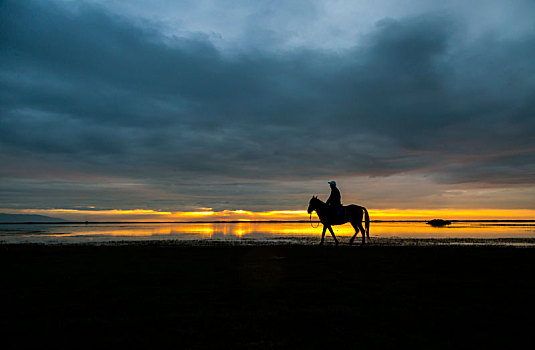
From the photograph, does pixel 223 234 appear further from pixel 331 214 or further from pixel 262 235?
pixel 331 214

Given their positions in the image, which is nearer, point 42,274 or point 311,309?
point 311,309

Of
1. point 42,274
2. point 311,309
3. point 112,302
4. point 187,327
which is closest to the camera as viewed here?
point 187,327

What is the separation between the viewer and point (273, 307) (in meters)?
7.19

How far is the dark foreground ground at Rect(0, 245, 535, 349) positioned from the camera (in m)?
5.38

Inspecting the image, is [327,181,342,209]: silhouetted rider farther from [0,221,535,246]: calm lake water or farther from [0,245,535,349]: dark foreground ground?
[0,245,535,349]: dark foreground ground

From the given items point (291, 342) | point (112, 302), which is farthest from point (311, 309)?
point (112, 302)

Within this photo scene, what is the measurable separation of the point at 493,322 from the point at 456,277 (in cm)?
491

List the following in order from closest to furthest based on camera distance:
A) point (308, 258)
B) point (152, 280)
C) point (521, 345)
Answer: point (521, 345) → point (152, 280) → point (308, 258)

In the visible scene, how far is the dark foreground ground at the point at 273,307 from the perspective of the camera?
538 cm

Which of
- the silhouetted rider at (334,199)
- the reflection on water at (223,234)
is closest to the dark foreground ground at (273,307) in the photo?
the silhouetted rider at (334,199)

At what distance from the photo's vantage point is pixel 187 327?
19.4 feet

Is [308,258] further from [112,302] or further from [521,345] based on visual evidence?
[521,345]

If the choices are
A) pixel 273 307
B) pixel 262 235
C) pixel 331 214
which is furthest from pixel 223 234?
pixel 273 307

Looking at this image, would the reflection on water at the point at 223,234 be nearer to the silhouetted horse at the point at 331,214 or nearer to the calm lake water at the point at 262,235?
the calm lake water at the point at 262,235
